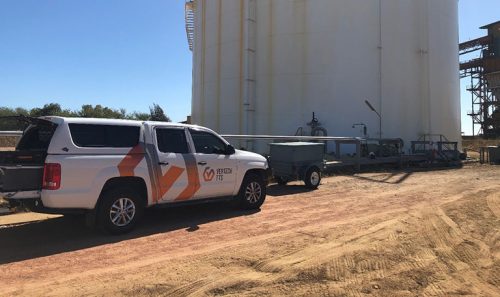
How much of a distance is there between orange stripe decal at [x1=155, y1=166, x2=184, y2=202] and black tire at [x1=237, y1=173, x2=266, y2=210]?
6.17ft

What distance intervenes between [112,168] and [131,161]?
1.33 feet

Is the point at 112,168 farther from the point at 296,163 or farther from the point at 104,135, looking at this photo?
the point at 296,163

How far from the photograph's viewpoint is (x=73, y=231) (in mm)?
8109

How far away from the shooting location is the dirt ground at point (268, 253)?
5.27 metres

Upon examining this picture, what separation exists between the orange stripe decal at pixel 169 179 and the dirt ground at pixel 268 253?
2.29 feet

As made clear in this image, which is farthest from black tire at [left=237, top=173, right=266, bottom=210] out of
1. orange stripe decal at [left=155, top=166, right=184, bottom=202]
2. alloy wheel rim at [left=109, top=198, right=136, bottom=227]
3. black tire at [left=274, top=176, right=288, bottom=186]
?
black tire at [left=274, top=176, right=288, bottom=186]

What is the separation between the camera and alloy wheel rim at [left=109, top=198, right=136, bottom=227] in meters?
7.77

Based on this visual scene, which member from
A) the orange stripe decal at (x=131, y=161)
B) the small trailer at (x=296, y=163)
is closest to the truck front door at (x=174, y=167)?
the orange stripe decal at (x=131, y=161)

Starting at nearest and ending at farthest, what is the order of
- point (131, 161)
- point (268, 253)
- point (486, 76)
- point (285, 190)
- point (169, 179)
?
1. point (268, 253)
2. point (131, 161)
3. point (169, 179)
4. point (285, 190)
5. point (486, 76)

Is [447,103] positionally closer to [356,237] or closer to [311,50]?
[311,50]

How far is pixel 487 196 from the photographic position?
1245 cm

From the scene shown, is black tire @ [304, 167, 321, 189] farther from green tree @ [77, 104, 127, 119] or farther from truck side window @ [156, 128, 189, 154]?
green tree @ [77, 104, 127, 119]

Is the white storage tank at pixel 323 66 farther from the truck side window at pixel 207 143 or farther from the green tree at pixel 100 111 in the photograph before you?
the green tree at pixel 100 111

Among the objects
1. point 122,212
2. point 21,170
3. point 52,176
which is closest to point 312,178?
point 122,212
